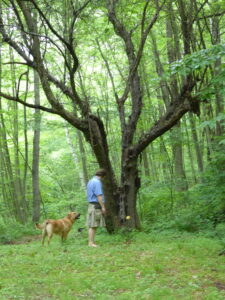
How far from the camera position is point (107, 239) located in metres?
7.32

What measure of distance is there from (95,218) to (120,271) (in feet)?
8.29

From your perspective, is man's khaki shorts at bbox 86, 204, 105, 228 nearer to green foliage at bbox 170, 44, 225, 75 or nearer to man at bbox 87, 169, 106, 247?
man at bbox 87, 169, 106, 247

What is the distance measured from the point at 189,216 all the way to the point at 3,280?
18.2 feet

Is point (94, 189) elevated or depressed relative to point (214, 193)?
elevated

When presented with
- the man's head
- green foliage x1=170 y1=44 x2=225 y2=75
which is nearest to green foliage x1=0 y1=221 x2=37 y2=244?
the man's head

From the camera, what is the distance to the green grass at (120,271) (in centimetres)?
385

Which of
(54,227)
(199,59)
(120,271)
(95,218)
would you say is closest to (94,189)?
(95,218)

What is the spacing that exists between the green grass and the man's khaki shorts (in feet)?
1.45

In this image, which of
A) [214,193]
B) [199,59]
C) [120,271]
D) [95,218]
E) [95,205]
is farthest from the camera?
[214,193]

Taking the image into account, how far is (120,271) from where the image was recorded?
475 cm

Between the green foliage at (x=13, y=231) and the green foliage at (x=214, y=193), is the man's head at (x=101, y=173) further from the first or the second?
the green foliage at (x=13, y=231)

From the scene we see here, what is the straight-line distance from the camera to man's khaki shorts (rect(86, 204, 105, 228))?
23.6ft

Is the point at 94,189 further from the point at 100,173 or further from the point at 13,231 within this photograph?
the point at 13,231

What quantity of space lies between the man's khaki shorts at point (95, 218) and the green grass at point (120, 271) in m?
0.44
